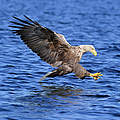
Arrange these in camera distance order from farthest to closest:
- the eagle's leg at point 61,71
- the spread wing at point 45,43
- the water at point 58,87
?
the eagle's leg at point 61,71 → the spread wing at point 45,43 → the water at point 58,87

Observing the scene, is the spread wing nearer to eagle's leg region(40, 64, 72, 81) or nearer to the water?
eagle's leg region(40, 64, 72, 81)

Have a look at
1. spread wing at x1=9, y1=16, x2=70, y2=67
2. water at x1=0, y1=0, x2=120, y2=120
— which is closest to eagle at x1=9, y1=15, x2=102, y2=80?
spread wing at x1=9, y1=16, x2=70, y2=67

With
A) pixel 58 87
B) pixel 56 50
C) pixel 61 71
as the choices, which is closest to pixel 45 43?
pixel 56 50

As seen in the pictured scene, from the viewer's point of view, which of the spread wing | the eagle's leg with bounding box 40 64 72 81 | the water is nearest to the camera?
the water

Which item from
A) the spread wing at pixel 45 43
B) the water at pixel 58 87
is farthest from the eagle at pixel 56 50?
the water at pixel 58 87

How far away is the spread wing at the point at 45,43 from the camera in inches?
286

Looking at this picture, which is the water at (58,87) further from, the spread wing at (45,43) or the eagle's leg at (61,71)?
the spread wing at (45,43)

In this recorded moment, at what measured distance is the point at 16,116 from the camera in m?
5.67

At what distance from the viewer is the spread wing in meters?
7.27

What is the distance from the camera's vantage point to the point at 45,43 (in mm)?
7383

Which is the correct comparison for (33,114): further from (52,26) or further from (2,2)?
(2,2)

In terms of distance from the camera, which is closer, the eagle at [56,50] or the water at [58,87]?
the water at [58,87]

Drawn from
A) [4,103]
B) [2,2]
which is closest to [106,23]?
[2,2]

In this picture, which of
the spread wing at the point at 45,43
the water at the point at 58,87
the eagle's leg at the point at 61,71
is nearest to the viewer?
the water at the point at 58,87
